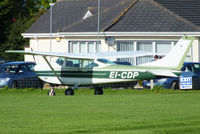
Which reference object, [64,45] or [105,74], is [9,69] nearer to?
[105,74]

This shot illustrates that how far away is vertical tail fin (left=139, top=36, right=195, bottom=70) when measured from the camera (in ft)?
93.1

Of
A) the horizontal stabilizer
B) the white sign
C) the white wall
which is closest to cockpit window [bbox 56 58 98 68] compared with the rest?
the horizontal stabilizer

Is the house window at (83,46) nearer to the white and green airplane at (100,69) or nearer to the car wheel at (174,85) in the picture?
the car wheel at (174,85)

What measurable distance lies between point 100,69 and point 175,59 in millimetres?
3254

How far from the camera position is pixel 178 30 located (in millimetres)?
43438

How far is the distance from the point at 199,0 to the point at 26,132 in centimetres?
3695

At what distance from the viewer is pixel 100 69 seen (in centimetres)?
2922

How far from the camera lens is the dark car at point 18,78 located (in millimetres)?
34250

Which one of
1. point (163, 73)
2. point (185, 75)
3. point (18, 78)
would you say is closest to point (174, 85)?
point (185, 75)

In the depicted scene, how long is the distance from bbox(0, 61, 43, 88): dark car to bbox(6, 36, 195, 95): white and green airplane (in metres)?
3.67

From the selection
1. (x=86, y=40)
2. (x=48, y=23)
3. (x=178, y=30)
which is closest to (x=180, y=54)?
(x=178, y=30)

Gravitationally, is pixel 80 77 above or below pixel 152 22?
below

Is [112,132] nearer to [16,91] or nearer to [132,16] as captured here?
[16,91]

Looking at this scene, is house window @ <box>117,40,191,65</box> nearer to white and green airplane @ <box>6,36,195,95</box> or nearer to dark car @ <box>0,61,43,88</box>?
dark car @ <box>0,61,43,88</box>
